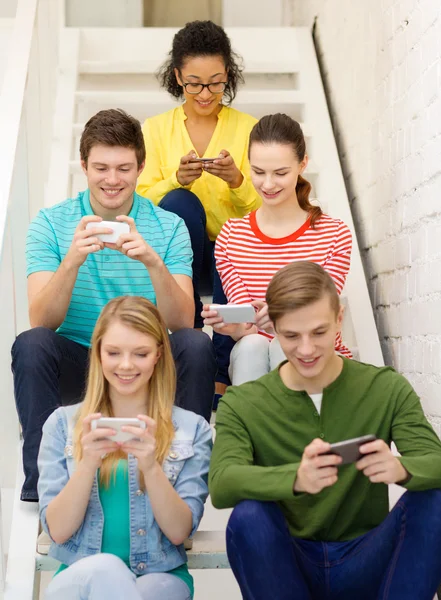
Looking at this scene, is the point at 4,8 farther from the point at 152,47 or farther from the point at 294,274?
the point at 294,274

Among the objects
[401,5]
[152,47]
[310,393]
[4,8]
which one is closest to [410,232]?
[401,5]

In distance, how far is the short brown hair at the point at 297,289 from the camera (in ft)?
6.17

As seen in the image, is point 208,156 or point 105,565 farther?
point 208,156

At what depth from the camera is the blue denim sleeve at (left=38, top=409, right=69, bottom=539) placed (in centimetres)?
196

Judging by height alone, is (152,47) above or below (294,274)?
above

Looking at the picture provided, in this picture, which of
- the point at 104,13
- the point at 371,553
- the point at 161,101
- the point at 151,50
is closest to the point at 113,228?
the point at 371,553

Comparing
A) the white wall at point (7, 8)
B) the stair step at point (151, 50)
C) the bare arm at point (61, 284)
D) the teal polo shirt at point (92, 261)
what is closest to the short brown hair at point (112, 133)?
the teal polo shirt at point (92, 261)

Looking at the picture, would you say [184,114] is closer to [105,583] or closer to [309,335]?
[309,335]

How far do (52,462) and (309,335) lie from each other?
23.4 inches

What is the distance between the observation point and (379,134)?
300cm

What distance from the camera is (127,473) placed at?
196 centimetres

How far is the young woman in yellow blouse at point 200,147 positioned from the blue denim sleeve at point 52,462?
919 mm

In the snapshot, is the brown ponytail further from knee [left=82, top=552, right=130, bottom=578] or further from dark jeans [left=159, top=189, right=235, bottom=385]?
knee [left=82, top=552, right=130, bottom=578]

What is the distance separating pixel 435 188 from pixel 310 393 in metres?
0.74
